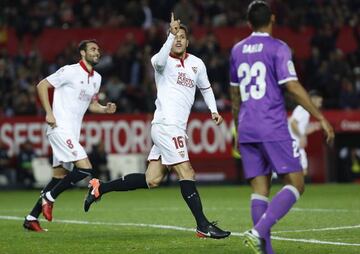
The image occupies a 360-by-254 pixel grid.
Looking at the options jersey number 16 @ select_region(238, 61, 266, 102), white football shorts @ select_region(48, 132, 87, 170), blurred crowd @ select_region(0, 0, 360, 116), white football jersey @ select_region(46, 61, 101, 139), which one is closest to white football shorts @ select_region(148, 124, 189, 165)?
white football shorts @ select_region(48, 132, 87, 170)

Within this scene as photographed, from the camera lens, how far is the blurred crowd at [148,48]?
86.9 feet

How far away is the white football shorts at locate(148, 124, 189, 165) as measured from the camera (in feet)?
39.3

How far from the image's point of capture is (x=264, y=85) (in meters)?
9.32

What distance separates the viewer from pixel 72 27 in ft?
94.6

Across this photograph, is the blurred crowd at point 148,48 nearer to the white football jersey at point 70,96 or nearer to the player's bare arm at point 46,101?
the white football jersey at point 70,96

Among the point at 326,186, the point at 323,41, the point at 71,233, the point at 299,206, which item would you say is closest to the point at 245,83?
the point at 71,233

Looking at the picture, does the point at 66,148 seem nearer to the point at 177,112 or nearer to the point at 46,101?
the point at 46,101

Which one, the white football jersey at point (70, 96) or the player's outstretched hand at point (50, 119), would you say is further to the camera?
the white football jersey at point (70, 96)

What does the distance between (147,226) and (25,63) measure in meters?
14.7

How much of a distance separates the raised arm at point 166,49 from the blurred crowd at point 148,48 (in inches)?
533

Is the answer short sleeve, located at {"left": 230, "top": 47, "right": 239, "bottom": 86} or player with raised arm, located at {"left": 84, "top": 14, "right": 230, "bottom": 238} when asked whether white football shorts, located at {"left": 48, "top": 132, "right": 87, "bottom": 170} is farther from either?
short sleeve, located at {"left": 230, "top": 47, "right": 239, "bottom": 86}

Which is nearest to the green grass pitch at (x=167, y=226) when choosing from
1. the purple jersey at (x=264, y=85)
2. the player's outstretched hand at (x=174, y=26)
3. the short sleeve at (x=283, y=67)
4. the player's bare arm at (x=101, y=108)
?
the player's bare arm at (x=101, y=108)

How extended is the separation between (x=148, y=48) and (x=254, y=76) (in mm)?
17723

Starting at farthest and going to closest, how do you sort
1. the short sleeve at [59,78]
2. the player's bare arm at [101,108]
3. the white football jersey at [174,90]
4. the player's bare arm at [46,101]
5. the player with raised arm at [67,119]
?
the short sleeve at [59,78] < the player's bare arm at [101,108] < the player with raised arm at [67,119] < the player's bare arm at [46,101] < the white football jersey at [174,90]
